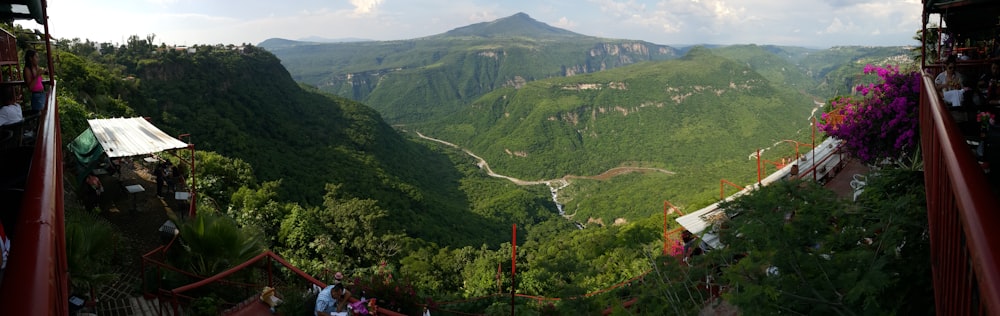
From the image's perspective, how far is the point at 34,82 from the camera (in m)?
5.91

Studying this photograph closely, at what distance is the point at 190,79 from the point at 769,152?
68761mm

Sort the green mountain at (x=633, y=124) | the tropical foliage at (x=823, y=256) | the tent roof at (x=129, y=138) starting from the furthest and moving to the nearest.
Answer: the green mountain at (x=633, y=124) → the tent roof at (x=129, y=138) → the tropical foliage at (x=823, y=256)

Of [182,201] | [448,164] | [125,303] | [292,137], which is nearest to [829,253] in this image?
[125,303]

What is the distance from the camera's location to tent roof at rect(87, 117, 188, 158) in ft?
38.5

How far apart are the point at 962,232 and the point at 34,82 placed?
26.0ft

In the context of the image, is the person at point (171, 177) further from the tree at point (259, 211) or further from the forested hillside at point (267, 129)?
the forested hillside at point (267, 129)

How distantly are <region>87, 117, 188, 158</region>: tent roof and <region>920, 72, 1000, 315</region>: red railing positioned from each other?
524 inches

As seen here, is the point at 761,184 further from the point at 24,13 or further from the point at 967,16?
the point at 24,13

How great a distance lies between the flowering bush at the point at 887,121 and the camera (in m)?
10.2

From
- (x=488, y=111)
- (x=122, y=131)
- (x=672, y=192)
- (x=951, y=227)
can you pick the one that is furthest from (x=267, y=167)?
(x=488, y=111)

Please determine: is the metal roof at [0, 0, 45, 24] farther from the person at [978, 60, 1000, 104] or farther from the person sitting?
the person at [978, 60, 1000, 104]

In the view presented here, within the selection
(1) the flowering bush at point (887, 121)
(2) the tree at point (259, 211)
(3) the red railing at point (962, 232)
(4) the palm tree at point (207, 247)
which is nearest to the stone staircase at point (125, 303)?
(4) the palm tree at point (207, 247)

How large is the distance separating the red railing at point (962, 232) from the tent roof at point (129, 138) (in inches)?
524

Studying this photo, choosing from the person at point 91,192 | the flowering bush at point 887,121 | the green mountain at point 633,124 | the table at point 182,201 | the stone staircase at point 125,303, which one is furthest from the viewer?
the green mountain at point 633,124
